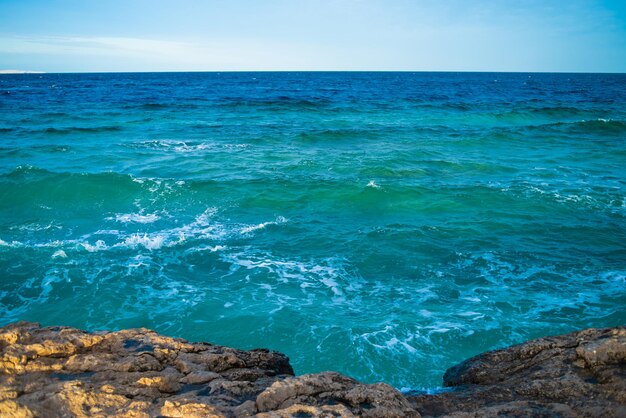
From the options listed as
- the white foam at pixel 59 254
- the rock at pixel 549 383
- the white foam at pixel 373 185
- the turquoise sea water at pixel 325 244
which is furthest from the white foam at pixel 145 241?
the rock at pixel 549 383

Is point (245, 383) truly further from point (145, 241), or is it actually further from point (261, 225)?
point (261, 225)

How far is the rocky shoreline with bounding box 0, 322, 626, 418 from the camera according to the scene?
3988 millimetres

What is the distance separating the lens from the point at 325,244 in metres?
13.4

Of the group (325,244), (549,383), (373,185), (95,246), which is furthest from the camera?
(373,185)

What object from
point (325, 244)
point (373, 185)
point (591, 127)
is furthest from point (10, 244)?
point (591, 127)

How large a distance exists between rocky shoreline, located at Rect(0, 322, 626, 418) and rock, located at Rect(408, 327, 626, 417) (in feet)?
0.04

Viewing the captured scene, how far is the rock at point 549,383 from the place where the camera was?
4.16 m

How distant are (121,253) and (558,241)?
13.9 metres

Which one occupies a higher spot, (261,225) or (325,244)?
(261,225)

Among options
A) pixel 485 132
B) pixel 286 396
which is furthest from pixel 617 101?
pixel 286 396

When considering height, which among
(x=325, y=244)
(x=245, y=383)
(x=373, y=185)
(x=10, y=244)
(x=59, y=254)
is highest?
(x=373, y=185)

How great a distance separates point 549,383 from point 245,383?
11.2 ft

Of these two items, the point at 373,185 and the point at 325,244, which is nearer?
the point at 325,244

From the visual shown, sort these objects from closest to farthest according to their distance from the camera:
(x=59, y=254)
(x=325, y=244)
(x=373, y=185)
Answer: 1. (x=59, y=254)
2. (x=325, y=244)
3. (x=373, y=185)
